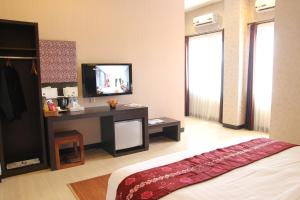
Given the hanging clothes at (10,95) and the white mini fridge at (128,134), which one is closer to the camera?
the hanging clothes at (10,95)

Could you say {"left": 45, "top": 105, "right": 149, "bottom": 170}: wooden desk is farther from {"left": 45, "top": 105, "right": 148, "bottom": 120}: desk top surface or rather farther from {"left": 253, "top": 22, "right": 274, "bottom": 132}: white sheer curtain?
{"left": 253, "top": 22, "right": 274, "bottom": 132}: white sheer curtain

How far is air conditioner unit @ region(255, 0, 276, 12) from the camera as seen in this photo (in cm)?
423

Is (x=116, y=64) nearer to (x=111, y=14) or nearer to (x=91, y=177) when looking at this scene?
(x=111, y=14)

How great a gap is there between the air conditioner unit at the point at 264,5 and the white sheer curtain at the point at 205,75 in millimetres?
988

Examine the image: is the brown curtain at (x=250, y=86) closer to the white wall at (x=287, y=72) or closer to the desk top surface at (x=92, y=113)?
the white wall at (x=287, y=72)

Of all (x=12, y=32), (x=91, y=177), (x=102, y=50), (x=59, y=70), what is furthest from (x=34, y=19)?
(x=91, y=177)

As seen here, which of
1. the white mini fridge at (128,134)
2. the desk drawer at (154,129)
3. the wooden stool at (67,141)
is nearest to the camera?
the wooden stool at (67,141)

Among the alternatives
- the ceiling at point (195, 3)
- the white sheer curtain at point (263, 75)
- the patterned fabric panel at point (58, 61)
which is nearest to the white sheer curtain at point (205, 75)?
the ceiling at point (195, 3)

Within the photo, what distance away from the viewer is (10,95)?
3.05 metres

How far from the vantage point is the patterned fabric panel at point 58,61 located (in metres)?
3.37

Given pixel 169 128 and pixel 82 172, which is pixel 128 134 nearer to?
pixel 82 172

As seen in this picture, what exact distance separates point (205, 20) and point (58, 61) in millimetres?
3508

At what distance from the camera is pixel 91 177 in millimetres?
2949

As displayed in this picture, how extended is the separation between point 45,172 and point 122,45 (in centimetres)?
231
